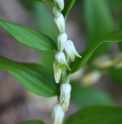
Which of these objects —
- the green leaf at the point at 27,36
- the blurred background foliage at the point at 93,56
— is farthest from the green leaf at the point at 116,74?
the green leaf at the point at 27,36

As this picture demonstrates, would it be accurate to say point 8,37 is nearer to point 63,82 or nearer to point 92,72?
point 92,72

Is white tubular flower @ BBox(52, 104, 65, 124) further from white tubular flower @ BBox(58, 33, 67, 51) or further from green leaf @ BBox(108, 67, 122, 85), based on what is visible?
green leaf @ BBox(108, 67, 122, 85)

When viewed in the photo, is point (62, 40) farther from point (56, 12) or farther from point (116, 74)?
point (116, 74)

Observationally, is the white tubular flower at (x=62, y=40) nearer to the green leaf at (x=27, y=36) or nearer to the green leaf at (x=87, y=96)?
the green leaf at (x=27, y=36)

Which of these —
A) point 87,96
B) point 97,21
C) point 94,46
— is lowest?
point 87,96

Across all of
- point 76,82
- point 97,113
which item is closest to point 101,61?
point 76,82

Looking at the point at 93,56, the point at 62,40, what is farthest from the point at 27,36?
the point at 93,56

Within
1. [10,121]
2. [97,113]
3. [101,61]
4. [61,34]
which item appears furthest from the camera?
[10,121]
